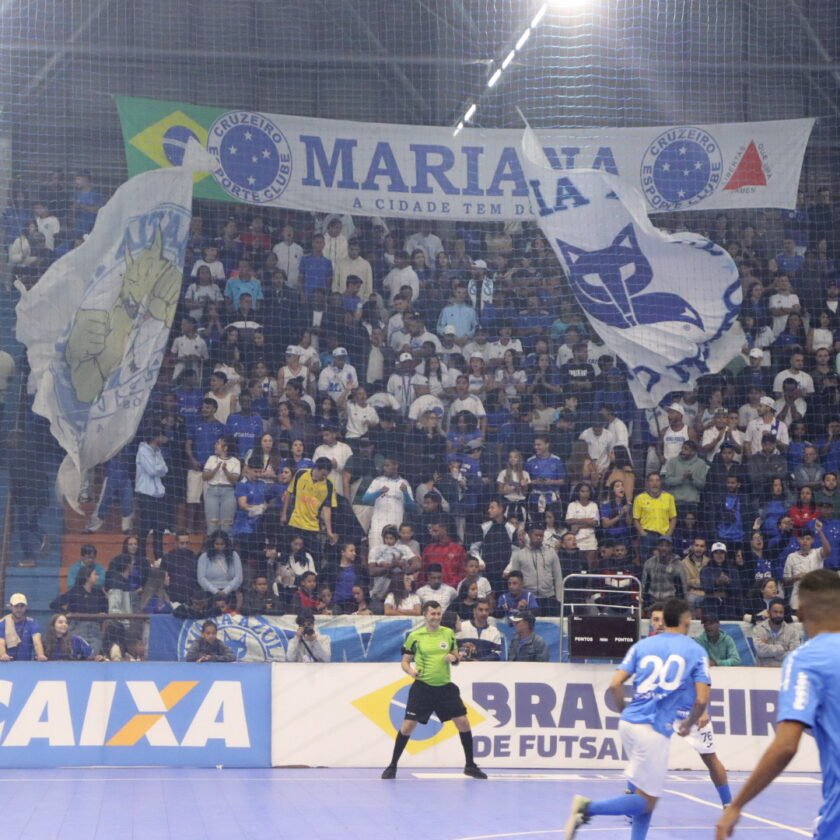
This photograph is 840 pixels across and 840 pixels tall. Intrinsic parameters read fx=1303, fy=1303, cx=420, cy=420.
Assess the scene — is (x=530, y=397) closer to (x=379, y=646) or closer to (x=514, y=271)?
(x=514, y=271)

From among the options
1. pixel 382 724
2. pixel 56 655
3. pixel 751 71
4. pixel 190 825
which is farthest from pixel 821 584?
pixel 751 71

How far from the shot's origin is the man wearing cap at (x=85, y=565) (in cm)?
1667

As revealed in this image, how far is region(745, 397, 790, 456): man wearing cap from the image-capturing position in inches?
745

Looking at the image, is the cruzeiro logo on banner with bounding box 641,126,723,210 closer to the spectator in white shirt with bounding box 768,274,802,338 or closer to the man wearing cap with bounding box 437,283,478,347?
the spectator in white shirt with bounding box 768,274,802,338

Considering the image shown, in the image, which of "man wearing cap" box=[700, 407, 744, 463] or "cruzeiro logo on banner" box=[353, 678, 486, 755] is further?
"man wearing cap" box=[700, 407, 744, 463]

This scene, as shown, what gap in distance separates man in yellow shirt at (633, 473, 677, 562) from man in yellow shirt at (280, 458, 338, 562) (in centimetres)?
423

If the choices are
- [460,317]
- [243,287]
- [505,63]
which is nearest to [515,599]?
[460,317]

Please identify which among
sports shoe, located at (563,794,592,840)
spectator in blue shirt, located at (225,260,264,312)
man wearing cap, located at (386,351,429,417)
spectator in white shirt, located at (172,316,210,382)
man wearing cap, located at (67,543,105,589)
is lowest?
sports shoe, located at (563,794,592,840)

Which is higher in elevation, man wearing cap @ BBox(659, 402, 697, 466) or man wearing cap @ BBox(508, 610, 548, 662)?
man wearing cap @ BBox(659, 402, 697, 466)

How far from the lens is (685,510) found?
18.6 metres

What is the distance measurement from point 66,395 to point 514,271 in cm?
748

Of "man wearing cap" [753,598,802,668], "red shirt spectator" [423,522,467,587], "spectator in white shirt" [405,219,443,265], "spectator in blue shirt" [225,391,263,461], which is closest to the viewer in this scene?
"man wearing cap" [753,598,802,668]

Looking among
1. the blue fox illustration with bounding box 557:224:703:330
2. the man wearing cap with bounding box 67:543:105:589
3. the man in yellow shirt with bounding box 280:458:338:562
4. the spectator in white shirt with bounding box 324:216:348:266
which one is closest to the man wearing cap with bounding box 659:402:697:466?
the blue fox illustration with bounding box 557:224:703:330

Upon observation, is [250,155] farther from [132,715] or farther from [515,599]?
[132,715]
